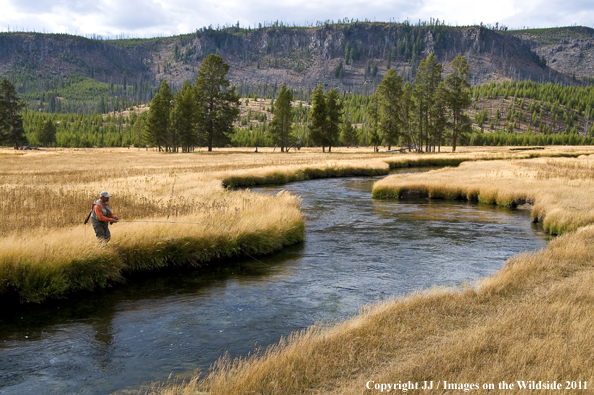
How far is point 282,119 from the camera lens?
298 feet

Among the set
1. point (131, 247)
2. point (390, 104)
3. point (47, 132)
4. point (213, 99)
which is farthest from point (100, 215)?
point (47, 132)

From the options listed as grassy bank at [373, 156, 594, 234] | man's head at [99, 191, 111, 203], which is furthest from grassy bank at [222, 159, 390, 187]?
man's head at [99, 191, 111, 203]

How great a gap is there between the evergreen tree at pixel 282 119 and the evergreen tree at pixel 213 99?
11332mm

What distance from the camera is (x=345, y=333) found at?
7645 millimetres

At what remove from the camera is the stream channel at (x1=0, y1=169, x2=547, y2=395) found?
7.60m

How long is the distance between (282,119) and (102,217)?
80671 mm

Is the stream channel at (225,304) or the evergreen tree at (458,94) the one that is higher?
the evergreen tree at (458,94)

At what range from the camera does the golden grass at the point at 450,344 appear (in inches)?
233

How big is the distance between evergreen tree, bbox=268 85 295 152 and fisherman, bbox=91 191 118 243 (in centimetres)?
7828

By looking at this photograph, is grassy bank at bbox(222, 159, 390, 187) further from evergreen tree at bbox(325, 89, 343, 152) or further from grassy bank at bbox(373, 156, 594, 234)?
evergreen tree at bbox(325, 89, 343, 152)

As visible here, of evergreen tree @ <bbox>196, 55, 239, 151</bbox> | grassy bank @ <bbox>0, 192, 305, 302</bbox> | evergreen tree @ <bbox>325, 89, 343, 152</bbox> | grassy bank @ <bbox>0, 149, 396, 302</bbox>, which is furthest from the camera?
evergreen tree @ <bbox>325, 89, 343, 152</bbox>

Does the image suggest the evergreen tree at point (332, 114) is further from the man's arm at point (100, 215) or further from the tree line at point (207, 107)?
the man's arm at point (100, 215)

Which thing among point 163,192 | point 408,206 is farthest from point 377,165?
point 163,192

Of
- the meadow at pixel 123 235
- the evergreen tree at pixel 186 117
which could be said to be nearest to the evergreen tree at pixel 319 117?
the evergreen tree at pixel 186 117
